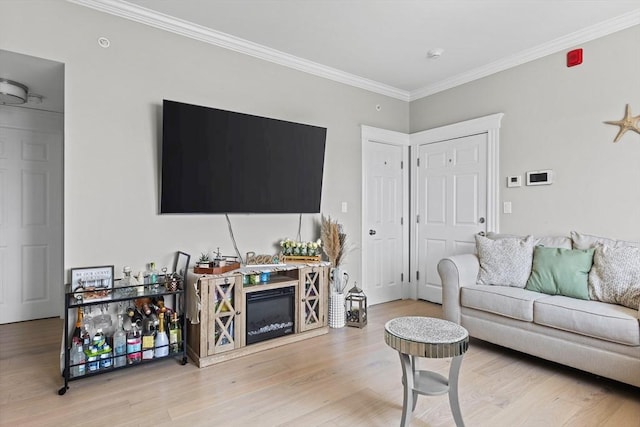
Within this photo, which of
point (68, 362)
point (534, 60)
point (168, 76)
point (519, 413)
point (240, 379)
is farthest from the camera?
point (534, 60)

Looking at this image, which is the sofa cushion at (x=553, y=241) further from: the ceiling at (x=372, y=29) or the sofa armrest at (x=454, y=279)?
the ceiling at (x=372, y=29)

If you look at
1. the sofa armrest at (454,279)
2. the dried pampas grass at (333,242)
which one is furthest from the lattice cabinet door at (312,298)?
the sofa armrest at (454,279)

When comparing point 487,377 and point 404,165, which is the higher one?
point 404,165

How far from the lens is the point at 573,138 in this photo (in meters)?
3.13

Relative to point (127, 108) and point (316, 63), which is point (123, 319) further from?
point (316, 63)

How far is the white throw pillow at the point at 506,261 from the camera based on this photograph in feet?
9.62

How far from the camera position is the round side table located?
1.70m

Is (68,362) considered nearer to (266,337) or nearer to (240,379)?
(240,379)

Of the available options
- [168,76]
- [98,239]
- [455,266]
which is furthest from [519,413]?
[168,76]

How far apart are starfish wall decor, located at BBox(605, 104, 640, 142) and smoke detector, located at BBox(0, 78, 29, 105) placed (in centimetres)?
486

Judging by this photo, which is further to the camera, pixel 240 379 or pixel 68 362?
pixel 240 379

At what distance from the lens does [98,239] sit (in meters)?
2.62

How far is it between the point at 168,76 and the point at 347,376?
8.74 ft

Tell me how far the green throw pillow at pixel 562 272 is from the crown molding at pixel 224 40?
2.56 meters
